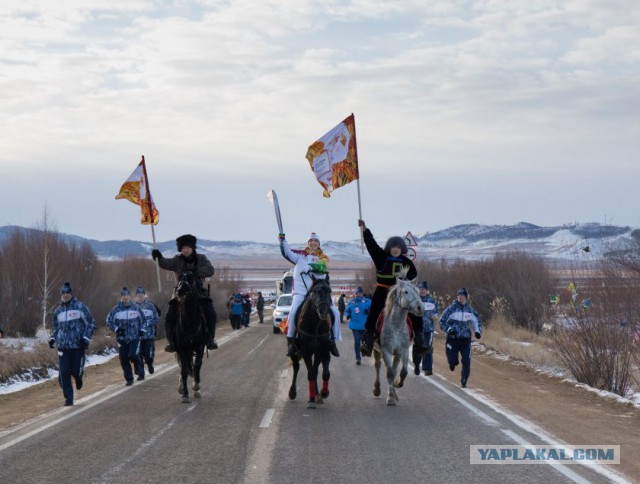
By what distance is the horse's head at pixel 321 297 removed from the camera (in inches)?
567

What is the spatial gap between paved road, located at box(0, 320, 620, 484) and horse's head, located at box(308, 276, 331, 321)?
1595mm

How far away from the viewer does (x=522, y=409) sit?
14914 mm

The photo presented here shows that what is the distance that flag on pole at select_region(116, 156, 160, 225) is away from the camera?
930 inches

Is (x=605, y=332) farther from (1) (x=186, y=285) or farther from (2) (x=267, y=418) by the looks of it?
(1) (x=186, y=285)

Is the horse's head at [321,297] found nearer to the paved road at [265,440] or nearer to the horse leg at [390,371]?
the horse leg at [390,371]

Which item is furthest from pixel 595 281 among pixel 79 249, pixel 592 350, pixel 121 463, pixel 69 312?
pixel 79 249

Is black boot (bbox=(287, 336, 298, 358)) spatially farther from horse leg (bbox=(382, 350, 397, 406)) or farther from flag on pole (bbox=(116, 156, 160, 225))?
flag on pole (bbox=(116, 156, 160, 225))

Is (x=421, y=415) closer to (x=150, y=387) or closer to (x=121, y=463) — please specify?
(x=121, y=463)

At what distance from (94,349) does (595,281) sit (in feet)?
59.8

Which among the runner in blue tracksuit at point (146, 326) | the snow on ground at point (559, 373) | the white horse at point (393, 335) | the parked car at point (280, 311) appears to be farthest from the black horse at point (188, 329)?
the parked car at point (280, 311)

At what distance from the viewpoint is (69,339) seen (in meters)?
15.6

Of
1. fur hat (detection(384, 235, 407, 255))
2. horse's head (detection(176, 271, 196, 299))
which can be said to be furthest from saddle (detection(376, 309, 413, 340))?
horse's head (detection(176, 271, 196, 299))

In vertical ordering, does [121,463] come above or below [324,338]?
below

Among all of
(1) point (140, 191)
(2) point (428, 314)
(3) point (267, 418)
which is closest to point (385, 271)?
(3) point (267, 418)
